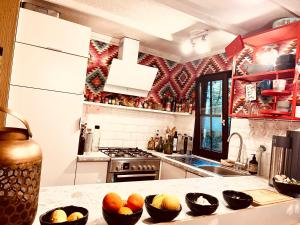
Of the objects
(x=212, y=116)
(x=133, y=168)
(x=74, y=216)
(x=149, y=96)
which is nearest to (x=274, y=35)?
(x=212, y=116)

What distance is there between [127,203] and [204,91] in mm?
2894

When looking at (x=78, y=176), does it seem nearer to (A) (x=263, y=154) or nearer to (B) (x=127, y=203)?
(B) (x=127, y=203)

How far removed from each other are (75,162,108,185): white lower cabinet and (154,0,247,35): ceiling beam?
6.14ft

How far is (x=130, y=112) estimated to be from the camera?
3.70 m

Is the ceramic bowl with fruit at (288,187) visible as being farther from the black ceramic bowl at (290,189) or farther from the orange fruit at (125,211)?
the orange fruit at (125,211)

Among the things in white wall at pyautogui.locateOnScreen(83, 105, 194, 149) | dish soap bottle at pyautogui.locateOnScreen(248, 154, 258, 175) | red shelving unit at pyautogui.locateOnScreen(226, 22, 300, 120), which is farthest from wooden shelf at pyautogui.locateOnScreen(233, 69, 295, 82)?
white wall at pyautogui.locateOnScreen(83, 105, 194, 149)

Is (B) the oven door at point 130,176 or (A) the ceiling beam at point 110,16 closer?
(A) the ceiling beam at point 110,16

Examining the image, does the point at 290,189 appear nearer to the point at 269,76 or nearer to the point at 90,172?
the point at 269,76

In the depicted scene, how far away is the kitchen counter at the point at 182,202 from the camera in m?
1.15

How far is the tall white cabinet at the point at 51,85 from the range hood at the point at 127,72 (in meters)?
0.66

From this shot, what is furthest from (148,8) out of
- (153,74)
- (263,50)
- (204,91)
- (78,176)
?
(78,176)

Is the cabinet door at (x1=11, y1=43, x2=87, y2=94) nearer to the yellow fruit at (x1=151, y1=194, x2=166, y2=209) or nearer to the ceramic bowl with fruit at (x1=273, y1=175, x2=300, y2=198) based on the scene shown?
the yellow fruit at (x1=151, y1=194, x2=166, y2=209)

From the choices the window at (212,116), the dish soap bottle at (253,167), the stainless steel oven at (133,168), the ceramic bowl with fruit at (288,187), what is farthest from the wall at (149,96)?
the ceramic bowl with fruit at (288,187)

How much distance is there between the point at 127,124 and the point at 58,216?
2787 millimetres
